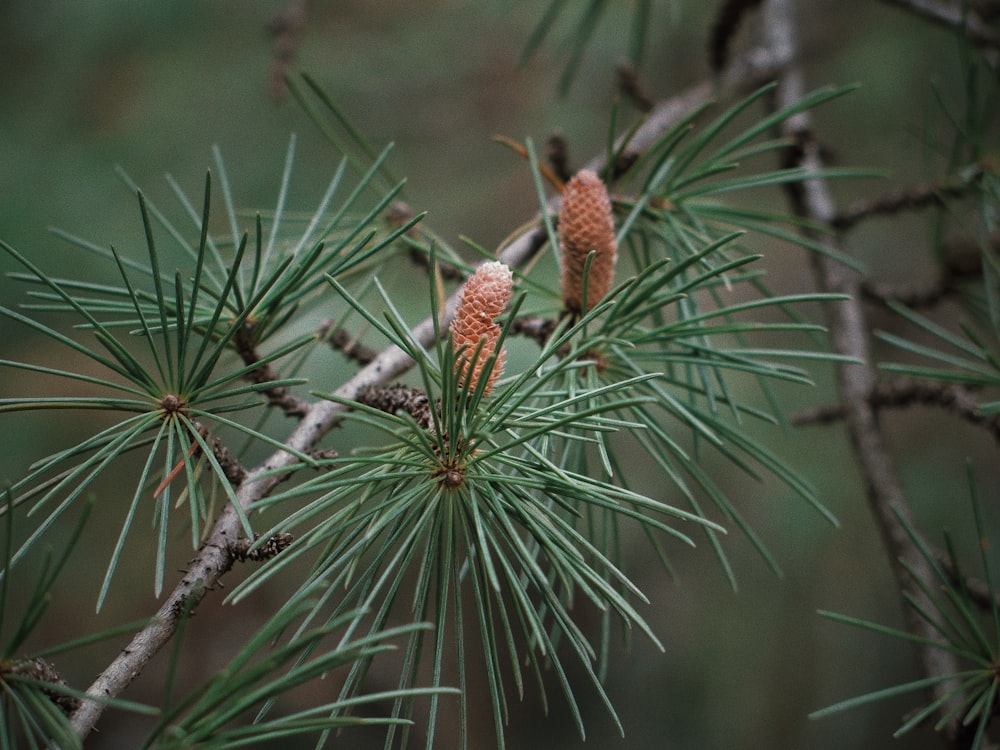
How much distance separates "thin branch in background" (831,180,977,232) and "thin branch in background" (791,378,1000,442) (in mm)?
154

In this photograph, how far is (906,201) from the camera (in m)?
0.63

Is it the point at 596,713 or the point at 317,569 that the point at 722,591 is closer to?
the point at 596,713

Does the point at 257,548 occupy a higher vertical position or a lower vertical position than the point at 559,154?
lower

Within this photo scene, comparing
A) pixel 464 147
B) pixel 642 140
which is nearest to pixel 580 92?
pixel 464 147

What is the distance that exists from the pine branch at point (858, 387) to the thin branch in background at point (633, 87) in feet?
0.43

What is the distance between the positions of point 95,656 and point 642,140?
92 cm

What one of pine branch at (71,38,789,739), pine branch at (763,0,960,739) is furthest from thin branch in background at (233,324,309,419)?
pine branch at (763,0,960,739)

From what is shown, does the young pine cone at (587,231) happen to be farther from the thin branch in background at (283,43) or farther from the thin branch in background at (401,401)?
the thin branch in background at (283,43)

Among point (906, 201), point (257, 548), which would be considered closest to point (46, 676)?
point (257, 548)

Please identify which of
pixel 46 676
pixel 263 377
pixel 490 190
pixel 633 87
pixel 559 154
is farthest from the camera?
pixel 490 190

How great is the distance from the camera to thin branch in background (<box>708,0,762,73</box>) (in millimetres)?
666

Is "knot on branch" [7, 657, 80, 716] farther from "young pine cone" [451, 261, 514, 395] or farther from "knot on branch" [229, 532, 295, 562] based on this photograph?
"young pine cone" [451, 261, 514, 395]

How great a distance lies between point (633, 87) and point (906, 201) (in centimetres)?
25

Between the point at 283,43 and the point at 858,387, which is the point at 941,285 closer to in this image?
the point at 858,387
